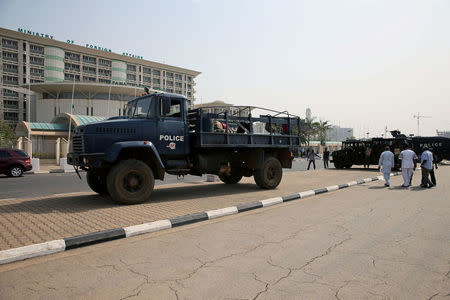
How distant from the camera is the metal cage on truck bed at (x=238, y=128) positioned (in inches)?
347

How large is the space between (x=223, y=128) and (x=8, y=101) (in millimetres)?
78951

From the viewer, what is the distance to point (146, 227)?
5.23 m

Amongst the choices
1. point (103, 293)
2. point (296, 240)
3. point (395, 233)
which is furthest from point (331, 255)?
point (103, 293)

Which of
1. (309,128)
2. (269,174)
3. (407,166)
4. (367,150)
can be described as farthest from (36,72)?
A: (407,166)

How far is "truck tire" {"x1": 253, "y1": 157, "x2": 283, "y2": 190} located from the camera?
10.3 metres

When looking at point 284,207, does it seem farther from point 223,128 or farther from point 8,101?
point 8,101

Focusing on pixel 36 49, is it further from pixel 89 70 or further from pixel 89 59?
pixel 89 70

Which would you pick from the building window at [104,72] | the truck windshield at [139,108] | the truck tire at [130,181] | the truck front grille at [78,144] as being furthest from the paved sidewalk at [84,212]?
the building window at [104,72]

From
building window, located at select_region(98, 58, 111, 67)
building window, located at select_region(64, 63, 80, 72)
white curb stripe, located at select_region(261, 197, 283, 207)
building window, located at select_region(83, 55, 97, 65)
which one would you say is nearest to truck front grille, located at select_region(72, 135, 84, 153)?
white curb stripe, located at select_region(261, 197, 283, 207)

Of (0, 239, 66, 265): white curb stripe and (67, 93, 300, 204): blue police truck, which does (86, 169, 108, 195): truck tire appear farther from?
(0, 239, 66, 265): white curb stripe

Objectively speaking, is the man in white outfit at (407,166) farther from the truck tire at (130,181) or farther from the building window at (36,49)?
the building window at (36,49)

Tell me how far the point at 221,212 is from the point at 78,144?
388cm

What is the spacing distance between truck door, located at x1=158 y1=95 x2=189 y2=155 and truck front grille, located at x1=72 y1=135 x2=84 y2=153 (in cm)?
188

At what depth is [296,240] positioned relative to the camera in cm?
467
